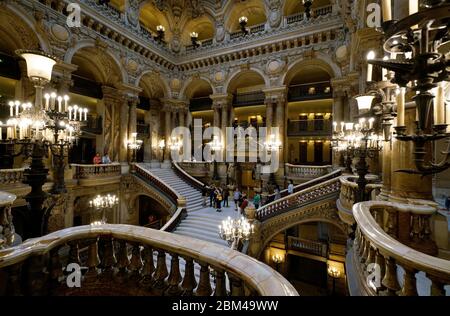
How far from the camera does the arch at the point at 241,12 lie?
16420 mm

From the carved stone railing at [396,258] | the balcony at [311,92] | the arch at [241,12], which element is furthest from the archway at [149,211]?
the carved stone railing at [396,258]

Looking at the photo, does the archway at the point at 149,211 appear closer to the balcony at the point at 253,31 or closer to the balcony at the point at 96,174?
the balcony at the point at 96,174

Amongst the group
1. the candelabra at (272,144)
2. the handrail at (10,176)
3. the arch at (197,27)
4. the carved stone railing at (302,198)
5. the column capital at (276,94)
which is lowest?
the carved stone railing at (302,198)

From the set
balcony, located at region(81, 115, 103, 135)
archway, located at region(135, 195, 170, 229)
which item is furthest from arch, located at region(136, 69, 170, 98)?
archway, located at region(135, 195, 170, 229)

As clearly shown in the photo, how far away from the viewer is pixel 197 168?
56.4 ft

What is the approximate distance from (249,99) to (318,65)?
555 centimetres

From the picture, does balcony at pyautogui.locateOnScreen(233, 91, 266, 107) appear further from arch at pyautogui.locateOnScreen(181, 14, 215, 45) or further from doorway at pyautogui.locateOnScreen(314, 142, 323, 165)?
doorway at pyautogui.locateOnScreen(314, 142, 323, 165)

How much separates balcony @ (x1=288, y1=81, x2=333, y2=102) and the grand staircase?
9255mm

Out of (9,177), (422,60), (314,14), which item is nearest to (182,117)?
(314,14)

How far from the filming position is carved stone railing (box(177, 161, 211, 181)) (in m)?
17.1

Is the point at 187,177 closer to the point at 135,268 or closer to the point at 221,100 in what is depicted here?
the point at 221,100

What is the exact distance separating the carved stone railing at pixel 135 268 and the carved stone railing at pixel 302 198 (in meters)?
8.34
